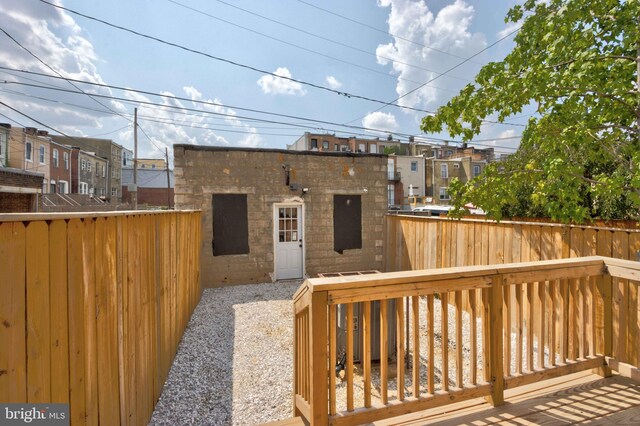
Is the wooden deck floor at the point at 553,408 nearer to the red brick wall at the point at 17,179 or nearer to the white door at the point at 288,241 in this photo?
the white door at the point at 288,241

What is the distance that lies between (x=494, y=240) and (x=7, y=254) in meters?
5.79

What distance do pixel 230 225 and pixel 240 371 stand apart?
4.54 metres

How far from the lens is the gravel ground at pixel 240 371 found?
9.68ft

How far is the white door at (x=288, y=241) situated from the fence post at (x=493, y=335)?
6550 mm

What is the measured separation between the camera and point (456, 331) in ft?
6.22

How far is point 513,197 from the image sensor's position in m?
3.99

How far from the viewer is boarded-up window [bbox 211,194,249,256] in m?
7.66

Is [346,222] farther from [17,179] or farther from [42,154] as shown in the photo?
[42,154]

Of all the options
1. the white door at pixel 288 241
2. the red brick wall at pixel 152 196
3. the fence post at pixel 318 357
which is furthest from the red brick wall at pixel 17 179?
the red brick wall at pixel 152 196

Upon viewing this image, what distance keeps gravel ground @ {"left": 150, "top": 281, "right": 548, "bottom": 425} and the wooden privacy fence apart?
49 cm

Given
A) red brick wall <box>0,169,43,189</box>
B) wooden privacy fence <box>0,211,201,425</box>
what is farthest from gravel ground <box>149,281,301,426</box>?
red brick wall <box>0,169,43,189</box>

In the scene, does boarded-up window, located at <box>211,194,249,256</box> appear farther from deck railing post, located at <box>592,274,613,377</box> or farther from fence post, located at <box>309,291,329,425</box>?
deck railing post, located at <box>592,274,613,377</box>

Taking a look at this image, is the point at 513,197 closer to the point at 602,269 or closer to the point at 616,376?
the point at 602,269

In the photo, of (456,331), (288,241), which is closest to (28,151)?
(288,241)
